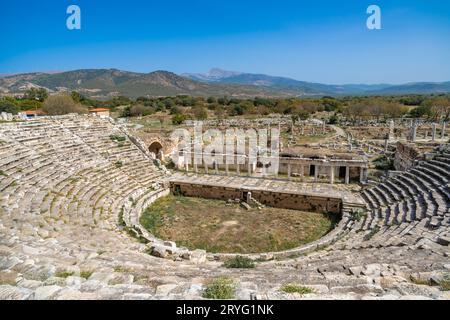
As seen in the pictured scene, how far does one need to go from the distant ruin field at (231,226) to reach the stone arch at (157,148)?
26.7ft

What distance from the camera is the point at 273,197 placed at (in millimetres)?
17094

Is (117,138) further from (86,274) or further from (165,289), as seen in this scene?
(165,289)

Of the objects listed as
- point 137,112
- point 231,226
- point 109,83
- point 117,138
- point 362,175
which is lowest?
point 231,226

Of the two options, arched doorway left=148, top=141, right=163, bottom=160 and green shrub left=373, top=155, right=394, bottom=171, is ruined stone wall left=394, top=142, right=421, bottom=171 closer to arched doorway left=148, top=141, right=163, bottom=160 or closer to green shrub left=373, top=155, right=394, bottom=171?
green shrub left=373, top=155, right=394, bottom=171

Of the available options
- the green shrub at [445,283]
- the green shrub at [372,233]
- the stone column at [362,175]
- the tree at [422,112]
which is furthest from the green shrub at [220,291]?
the tree at [422,112]

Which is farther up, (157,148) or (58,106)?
(58,106)

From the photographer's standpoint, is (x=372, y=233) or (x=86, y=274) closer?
(x=86, y=274)

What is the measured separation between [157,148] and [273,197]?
42.7ft

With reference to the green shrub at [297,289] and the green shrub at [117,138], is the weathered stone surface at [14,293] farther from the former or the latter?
the green shrub at [117,138]

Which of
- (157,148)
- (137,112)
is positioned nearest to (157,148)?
(157,148)

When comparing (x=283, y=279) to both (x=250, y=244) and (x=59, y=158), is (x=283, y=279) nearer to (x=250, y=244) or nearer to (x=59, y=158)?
(x=250, y=244)

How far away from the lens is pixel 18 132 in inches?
637
